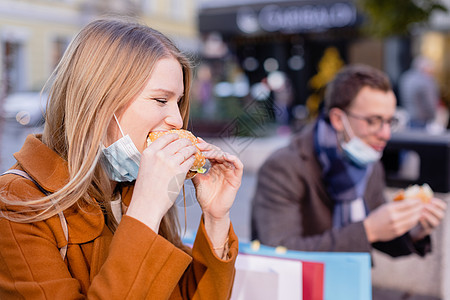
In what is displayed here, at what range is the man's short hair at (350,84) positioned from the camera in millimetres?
3021

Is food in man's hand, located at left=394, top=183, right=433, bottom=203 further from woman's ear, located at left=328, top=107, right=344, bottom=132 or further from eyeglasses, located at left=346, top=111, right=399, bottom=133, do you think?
woman's ear, located at left=328, top=107, right=344, bottom=132

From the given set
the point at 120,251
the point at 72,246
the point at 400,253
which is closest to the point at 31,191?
the point at 72,246

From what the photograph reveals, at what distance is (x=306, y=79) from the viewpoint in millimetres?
17016

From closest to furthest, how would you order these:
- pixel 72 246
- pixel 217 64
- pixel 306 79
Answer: pixel 72 246
pixel 217 64
pixel 306 79

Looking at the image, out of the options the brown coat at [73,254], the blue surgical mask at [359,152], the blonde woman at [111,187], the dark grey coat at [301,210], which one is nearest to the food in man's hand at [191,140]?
the blonde woman at [111,187]

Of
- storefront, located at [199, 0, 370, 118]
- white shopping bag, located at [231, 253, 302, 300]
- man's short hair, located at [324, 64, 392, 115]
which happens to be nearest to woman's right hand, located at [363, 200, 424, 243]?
white shopping bag, located at [231, 253, 302, 300]

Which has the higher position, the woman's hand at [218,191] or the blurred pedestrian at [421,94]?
the woman's hand at [218,191]

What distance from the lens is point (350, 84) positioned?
10.1 ft

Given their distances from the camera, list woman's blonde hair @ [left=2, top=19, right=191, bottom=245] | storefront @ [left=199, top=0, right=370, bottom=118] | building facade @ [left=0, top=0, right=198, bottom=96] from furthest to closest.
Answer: building facade @ [left=0, top=0, right=198, bottom=96]
storefront @ [left=199, top=0, right=370, bottom=118]
woman's blonde hair @ [left=2, top=19, right=191, bottom=245]

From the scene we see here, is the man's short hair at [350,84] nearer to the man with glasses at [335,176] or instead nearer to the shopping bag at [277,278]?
the man with glasses at [335,176]

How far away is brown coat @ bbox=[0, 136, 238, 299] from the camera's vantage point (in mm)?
1296

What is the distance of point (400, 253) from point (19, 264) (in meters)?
2.04

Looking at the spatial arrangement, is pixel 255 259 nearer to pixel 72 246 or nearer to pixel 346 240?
pixel 346 240

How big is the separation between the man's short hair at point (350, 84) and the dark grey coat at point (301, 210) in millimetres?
258
